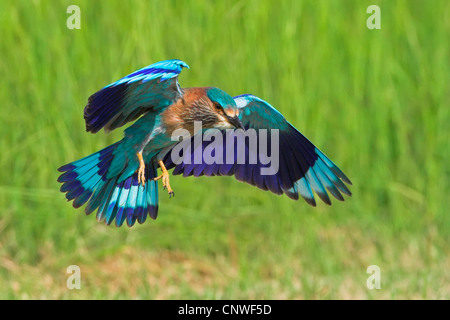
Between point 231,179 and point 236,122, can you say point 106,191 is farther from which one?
point 231,179

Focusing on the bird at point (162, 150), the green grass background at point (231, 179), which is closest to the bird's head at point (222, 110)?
the bird at point (162, 150)

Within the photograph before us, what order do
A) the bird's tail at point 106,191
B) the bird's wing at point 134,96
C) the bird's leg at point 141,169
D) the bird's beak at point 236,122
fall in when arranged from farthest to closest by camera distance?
the bird's tail at point 106,191 < the bird's beak at point 236,122 < the bird's leg at point 141,169 < the bird's wing at point 134,96

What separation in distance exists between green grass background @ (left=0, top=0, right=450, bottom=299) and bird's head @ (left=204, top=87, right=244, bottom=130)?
177cm

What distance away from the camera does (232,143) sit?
12.9 ft

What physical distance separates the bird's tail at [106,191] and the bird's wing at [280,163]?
0.25 metres

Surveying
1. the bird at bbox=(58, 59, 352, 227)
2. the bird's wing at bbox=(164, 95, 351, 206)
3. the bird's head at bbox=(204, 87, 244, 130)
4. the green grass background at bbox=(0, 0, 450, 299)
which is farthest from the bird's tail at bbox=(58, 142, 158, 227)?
the green grass background at bbox=(0, 0, 450, 299)

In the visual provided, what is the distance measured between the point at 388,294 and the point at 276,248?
92 cm

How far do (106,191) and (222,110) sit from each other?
0.63m

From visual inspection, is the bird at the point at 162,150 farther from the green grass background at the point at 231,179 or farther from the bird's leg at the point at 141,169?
the green grass background at the point at 231,179

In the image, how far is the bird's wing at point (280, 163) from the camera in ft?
12.5

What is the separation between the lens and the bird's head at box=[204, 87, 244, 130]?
3430 mm

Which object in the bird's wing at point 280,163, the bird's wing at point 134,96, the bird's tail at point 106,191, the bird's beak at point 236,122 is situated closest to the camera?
the bird's wing at point 134,96

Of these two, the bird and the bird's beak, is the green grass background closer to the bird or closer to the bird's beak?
the bird


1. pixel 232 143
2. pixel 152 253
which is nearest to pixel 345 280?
pixel 152 253
